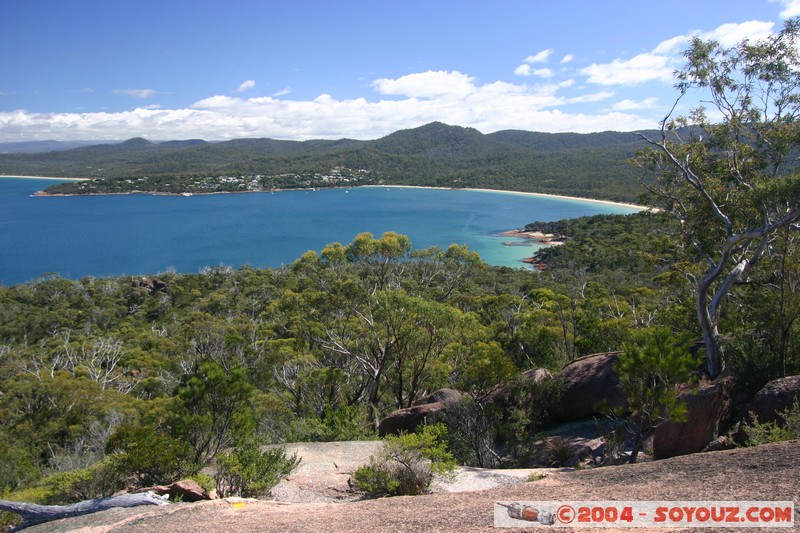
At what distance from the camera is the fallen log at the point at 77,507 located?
303 inches

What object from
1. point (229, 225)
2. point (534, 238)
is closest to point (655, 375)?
point (534, 238)

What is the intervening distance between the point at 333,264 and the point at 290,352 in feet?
14.0

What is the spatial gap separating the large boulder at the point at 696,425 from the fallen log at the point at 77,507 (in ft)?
28.6

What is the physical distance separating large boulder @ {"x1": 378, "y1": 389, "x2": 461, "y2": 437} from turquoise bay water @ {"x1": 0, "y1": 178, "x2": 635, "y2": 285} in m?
51.4

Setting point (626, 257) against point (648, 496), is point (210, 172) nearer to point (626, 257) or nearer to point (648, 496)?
point (626, 257)

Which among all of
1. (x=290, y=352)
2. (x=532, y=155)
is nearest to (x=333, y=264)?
(x=290, y=352)

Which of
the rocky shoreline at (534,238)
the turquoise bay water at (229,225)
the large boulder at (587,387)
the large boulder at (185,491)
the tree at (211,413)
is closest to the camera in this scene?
the large boulder at (185,491)

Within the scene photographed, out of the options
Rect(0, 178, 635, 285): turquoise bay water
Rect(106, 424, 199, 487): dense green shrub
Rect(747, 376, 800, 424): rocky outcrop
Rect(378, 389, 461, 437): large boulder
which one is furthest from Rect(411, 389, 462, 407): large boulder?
Rect(0, 178, 635, 285): turquoise bay water

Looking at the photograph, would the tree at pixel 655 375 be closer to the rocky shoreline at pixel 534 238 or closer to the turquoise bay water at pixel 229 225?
the turquoise bay water at pixel 229 225

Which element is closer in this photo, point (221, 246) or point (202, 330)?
point (202, 330)

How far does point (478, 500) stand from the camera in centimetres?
667

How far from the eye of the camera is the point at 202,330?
26141 mm

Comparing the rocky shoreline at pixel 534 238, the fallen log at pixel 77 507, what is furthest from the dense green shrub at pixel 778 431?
the rocky shoreline at pixel 534 238

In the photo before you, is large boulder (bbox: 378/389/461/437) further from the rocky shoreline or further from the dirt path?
the rocky shoreline
